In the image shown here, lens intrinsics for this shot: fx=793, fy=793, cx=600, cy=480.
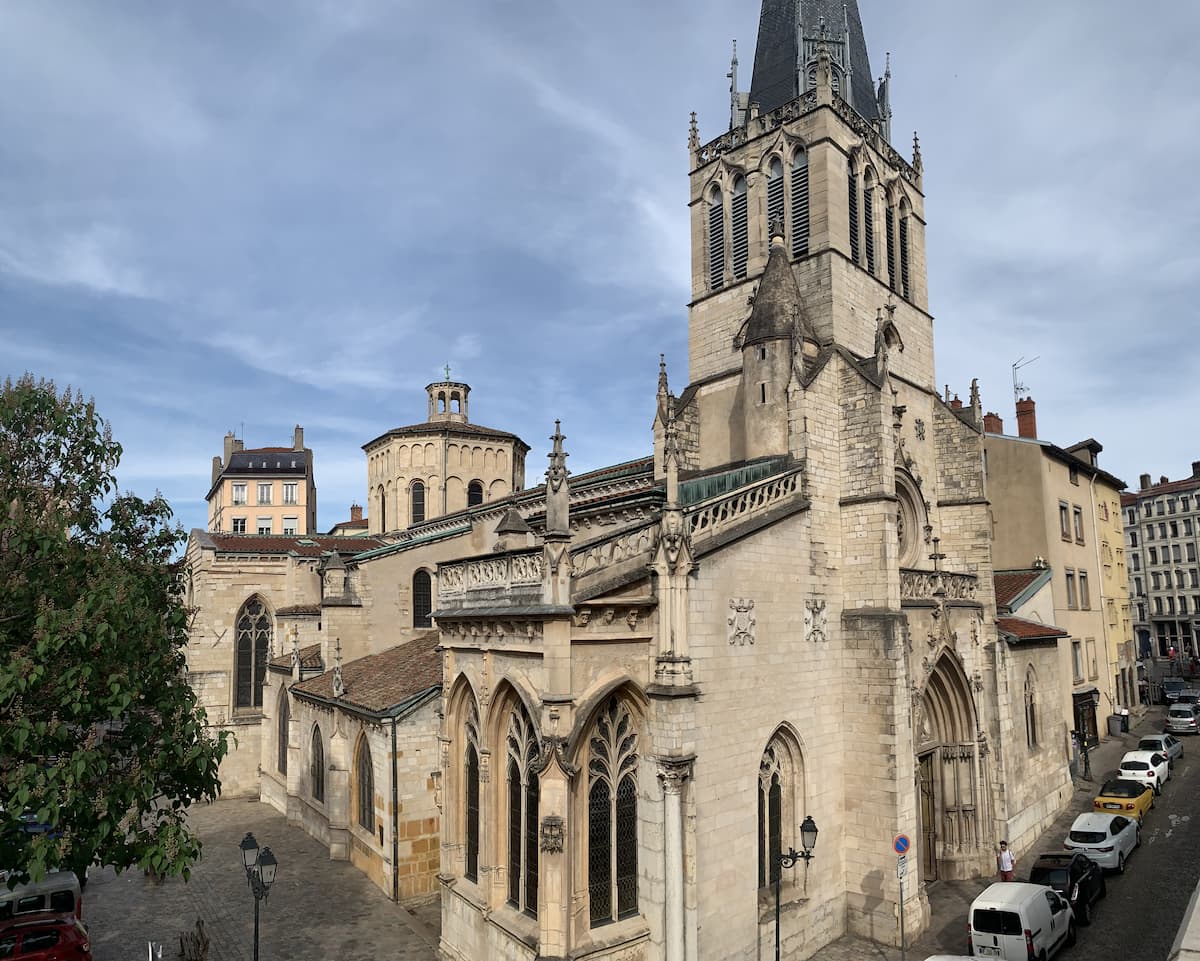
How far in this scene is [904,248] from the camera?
26297mm

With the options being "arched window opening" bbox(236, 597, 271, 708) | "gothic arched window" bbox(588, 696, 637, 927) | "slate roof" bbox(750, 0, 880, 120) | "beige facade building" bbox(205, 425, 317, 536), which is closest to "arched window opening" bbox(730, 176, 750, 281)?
"slate roof" bbox(750, 0, 880, 120)

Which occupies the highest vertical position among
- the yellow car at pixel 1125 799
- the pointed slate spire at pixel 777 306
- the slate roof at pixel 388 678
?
the pointed slate spire at pixel 777 306

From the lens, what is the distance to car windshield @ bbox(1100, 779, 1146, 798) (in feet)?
74.1

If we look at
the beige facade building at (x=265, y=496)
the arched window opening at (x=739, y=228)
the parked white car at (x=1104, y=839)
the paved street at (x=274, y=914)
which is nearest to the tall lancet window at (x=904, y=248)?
the arched window opening at (x=739, y=228)

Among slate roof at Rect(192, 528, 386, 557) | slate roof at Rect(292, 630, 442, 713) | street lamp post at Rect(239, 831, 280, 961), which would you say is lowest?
street lamp post at Rect(239, 831, 280, 961)

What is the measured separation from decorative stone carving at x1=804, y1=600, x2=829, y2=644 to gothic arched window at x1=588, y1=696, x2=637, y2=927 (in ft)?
15.1

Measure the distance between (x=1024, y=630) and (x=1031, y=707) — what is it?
7.48 ft

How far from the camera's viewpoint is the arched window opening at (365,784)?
20.1 m

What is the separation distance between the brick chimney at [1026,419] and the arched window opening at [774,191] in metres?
18.2

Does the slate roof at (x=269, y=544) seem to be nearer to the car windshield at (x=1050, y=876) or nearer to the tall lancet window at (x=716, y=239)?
the tall lancet window at (x=716, y=239)

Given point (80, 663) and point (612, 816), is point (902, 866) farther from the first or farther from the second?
point (80, 663)

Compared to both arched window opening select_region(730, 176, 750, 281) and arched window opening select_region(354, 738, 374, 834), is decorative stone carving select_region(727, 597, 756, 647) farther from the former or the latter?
arched window opening select_region(730, 176, 750, 281)

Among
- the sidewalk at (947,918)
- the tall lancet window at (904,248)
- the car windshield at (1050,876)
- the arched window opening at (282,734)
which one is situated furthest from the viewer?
the arched window opening at (282,734)

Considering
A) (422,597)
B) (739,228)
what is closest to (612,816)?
(422,597)
